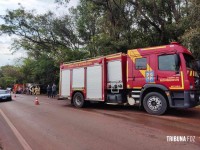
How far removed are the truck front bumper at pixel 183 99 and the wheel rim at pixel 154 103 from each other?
59 cm

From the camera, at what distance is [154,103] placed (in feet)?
35.0

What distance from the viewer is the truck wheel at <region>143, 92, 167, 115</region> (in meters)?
10.4

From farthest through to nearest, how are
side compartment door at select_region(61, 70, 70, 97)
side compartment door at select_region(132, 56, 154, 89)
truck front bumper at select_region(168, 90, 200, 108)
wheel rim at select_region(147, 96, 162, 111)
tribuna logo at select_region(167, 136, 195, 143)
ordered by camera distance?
side compartment door at select_region(61, 70, 70, 97)
side compartment door at select_region(132, 56, 154, 89)
wheel rim at select_region(147, 96, 162, 111)
truck front bumper at select_region(168, 90, 200, 108)
tribuna logo at select_region(167, 136, 195, 143)

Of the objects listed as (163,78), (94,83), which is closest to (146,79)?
(163,78)

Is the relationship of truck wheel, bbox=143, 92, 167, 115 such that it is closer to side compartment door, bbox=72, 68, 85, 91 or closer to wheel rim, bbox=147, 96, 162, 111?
wheel rim, bbox=147, 96, 162, 111

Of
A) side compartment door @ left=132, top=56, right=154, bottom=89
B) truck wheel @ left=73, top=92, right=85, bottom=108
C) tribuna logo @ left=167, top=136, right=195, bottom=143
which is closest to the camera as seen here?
tribuna logo @ left=167, top=136, right=195, bottom=143

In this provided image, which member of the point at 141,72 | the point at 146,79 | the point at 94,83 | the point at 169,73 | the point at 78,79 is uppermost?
the point at 141,72

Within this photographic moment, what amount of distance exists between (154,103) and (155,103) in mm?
45

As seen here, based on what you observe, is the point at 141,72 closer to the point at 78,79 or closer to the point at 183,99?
the point at 183,99

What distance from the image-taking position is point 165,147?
5.73 meters

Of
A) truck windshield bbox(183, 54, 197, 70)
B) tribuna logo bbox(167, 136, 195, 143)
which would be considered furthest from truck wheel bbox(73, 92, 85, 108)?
tribuna logo bbox(167, 136, 195, 143)

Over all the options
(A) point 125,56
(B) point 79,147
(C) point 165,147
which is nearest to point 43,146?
(B) point 79,147

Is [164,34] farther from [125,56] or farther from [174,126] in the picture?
[174,126]

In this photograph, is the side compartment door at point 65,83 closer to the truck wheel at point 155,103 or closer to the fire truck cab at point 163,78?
the fire truck cab at point 163,78
